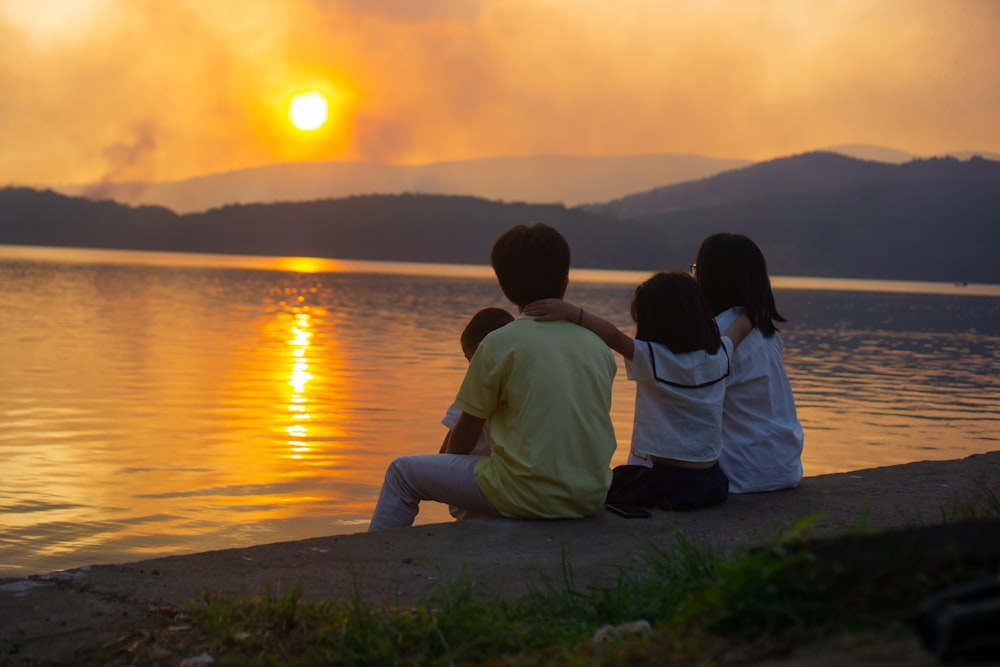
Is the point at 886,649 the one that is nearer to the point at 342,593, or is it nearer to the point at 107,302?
the point at 342,593

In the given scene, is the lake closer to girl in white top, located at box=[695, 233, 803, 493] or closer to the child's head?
the child's head

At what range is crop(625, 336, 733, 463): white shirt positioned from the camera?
192 inches

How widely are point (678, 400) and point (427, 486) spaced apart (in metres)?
1.17

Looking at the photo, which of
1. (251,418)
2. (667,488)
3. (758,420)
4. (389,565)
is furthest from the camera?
(251,418)

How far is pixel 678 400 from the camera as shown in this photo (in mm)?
4941

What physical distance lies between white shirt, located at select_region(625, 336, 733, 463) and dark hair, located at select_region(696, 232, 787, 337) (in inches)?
15.8

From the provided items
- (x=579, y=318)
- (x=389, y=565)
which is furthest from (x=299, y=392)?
(x=389, y=565)

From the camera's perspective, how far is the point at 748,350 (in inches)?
211

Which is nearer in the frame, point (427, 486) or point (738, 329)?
point (427, 486)

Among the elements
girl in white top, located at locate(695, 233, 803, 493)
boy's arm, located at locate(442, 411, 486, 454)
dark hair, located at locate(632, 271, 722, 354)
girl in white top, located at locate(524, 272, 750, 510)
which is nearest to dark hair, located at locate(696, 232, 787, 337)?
girl in white top, located at locate(695, 233, 803, 493)

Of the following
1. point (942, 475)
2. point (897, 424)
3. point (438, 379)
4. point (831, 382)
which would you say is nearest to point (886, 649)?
point (942, 475)

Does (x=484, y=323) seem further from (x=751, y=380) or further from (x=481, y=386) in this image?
(x=751, y=380)

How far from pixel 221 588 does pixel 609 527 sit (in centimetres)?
163

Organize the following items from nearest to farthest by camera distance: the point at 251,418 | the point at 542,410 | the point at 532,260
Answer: the point at 542,410 < the point at 532,260 < the point at 251,418
